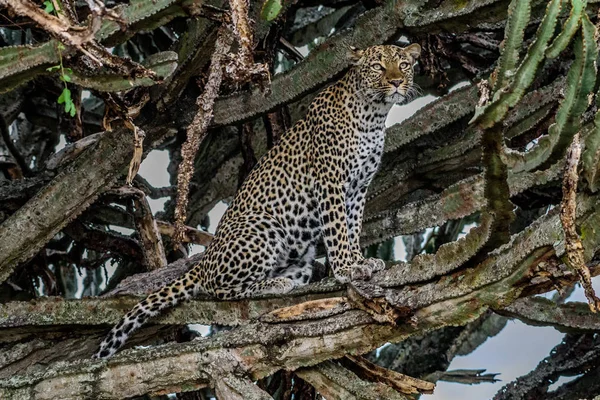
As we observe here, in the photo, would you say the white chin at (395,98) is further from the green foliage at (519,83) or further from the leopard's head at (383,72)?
the green foliage at (519,83)

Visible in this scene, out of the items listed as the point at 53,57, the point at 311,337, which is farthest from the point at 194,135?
the point at 311,337

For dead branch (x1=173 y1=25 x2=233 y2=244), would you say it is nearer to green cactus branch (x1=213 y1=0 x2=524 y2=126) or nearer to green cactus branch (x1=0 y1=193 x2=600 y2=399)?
green cactus branch (x1=0 y1=193 x2=600 y2=399)

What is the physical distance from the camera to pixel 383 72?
8328 mm

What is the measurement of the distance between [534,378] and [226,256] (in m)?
2.88

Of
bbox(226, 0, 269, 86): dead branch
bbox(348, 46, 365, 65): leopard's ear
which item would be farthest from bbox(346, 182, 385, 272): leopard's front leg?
bbox(226, 0, 269, 86): dead branch

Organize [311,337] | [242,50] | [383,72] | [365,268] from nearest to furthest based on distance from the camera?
1. [242,50]
2. [311,337]
3. [365,268]
4. [383,72]

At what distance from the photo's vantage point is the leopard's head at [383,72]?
8281mm

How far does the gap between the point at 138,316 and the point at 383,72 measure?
2363mm

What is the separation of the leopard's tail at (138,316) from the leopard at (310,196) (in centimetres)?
1

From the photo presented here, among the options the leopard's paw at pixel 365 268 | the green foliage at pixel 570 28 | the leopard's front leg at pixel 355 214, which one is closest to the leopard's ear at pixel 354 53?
the leopard's front leg at pixel 355 214

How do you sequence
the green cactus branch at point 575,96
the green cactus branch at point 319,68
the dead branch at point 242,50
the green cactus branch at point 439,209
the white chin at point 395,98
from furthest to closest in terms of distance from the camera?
the white chin at point 395,98
the green cactus branch at point 319,68
the green cactus branch at point 439,209
the dead branch at point 242,50
the green cactus branch at point 575,96

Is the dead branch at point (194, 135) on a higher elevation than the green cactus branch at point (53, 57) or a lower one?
lower

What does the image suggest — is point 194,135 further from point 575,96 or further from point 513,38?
point 575,96

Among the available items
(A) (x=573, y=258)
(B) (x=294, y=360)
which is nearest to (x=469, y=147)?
(B) (x=294, y=360)
